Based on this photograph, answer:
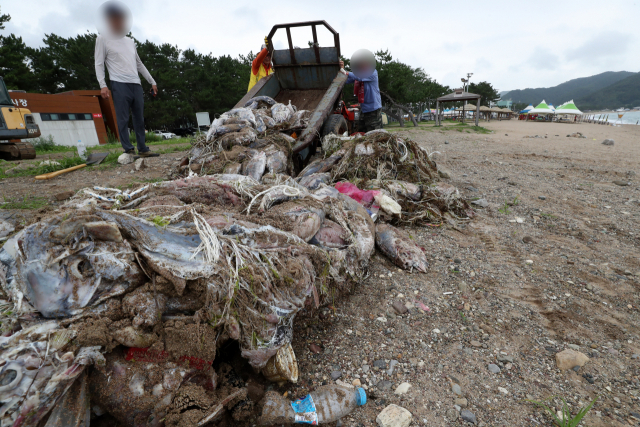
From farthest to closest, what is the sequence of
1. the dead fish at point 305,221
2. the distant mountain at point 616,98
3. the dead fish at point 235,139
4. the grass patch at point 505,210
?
the distant mountain at point 616,98
the dead fish at point 235,139
the grass patch at point 505,210
the dead fish at point 305,221

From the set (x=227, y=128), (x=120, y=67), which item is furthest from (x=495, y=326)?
(x=120, y=67)

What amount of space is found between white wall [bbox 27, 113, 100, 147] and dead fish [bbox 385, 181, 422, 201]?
16.5 meters

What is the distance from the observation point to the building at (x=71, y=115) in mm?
14523

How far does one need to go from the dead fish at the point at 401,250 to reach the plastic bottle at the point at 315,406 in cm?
115

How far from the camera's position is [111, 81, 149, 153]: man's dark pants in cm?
423

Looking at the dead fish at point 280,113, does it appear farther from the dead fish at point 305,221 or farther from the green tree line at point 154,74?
the green tree line at point 154,74

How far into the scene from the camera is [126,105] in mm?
4312

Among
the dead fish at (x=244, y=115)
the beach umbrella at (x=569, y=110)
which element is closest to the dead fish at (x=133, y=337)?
the dead fish at (x=244, y=115)

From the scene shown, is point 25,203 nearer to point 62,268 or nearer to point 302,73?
point 62,268

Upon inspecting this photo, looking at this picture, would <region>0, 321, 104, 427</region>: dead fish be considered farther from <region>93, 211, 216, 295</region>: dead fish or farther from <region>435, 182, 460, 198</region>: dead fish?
<region>435, 182, 460, 198</region>: dead fish

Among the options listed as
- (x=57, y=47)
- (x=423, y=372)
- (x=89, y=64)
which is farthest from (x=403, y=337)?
(x=57, y=47)

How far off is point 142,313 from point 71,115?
63.1ft

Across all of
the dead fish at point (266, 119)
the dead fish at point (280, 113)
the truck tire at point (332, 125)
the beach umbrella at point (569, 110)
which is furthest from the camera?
the beach umbrella at point (569, 110)

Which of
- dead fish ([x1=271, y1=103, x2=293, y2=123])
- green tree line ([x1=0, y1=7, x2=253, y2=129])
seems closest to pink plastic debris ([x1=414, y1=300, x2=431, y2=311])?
dead fish ([x1=271, y1=103, x2=293, y2=123])
